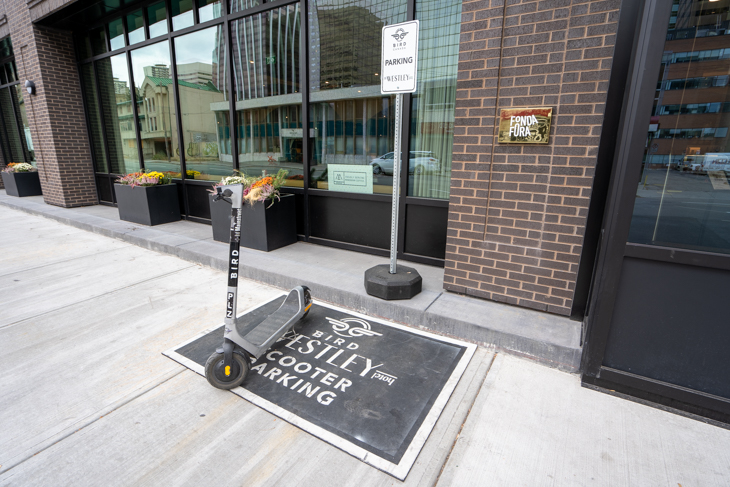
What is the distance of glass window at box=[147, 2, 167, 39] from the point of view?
6637 mm

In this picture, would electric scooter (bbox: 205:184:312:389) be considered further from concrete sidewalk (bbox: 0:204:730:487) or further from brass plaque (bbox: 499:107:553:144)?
brass plaque (bbox: 499:107:553:144)

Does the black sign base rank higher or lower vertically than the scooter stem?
lower

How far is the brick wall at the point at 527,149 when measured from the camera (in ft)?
8.65

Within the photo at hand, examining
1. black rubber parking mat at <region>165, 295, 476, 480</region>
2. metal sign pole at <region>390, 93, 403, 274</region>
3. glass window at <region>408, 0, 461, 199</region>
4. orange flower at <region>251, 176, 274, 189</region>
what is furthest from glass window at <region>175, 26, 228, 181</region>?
black rubber parking mat at <region>165, 295, 476, 480</region>

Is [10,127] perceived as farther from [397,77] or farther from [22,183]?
[397,77]

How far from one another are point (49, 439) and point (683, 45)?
13.7ft

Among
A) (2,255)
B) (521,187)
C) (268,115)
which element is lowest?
(2,255)

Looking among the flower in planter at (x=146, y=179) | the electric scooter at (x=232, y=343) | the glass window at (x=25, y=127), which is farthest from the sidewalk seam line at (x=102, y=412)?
the glass window at (x=25, y=127)

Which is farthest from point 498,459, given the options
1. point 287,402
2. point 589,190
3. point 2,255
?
point 2,255

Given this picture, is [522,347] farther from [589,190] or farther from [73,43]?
[73,43]

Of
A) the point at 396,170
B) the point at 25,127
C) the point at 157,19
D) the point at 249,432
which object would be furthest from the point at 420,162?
the point at 25,127

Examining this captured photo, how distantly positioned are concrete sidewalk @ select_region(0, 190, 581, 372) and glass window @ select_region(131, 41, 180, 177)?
1.89m

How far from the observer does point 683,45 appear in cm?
204

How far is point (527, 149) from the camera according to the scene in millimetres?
2906
